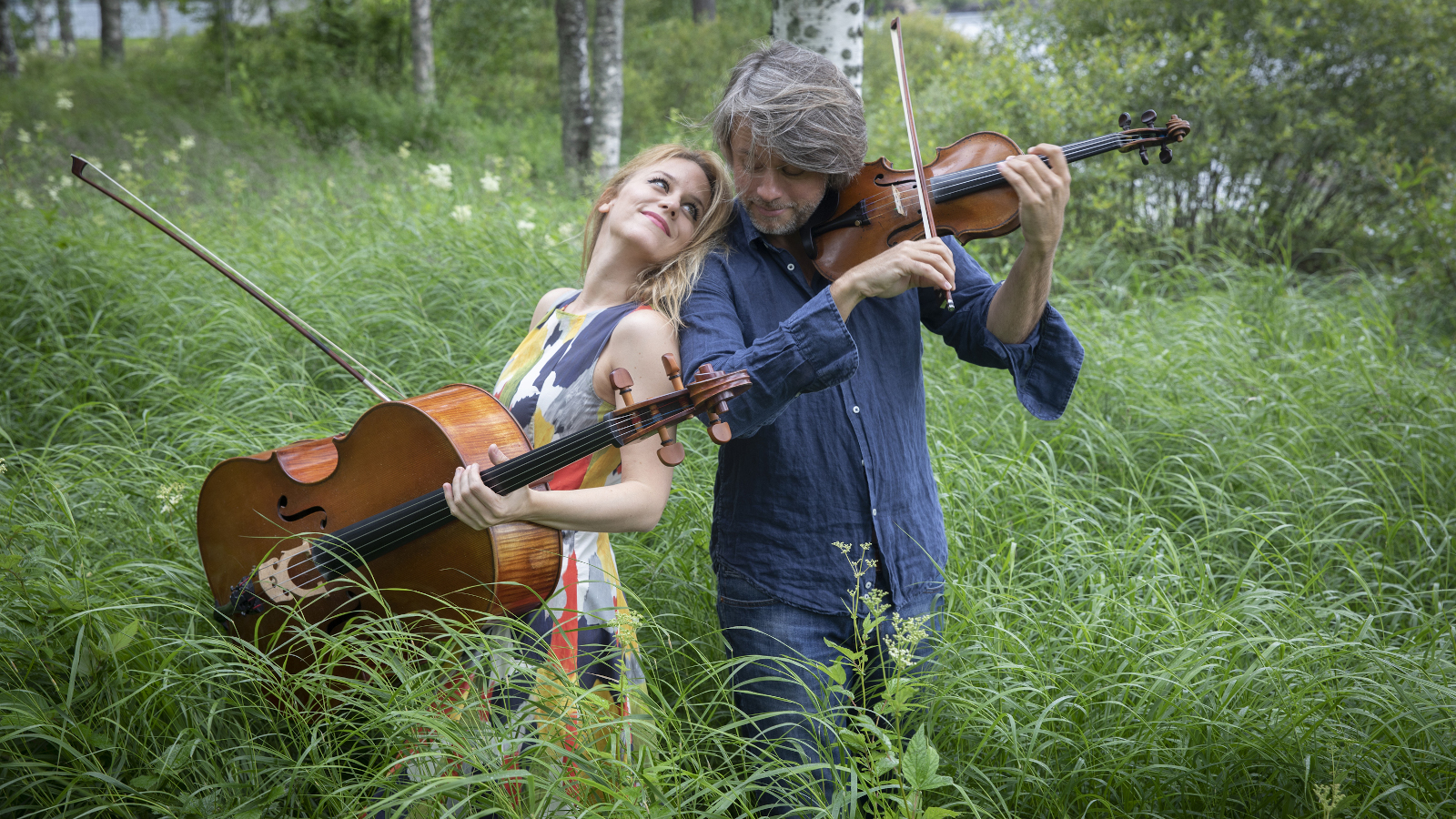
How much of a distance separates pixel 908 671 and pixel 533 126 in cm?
1061

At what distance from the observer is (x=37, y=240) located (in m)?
4.11

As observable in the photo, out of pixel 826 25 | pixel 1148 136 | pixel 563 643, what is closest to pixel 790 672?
pixel 563 643

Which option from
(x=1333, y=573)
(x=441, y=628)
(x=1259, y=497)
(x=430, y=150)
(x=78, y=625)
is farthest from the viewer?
(x=430, y=150)

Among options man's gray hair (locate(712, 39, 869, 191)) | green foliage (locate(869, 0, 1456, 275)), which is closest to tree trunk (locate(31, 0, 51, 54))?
green foliage (locate(869, 0, 1456, 275))

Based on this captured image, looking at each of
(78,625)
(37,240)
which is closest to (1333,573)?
(78,625)

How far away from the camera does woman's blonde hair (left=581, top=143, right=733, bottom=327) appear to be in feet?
5.53

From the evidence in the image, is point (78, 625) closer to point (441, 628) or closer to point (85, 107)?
point (441, 628)

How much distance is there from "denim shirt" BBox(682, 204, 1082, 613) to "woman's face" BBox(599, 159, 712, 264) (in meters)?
0.12

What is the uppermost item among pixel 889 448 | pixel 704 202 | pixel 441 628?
pixel 704 202

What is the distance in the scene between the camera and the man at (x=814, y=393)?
1.61m

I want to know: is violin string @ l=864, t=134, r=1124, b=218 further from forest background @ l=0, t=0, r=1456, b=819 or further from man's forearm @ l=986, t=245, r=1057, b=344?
forest background @ l=0, t=0, r=1456, b=819

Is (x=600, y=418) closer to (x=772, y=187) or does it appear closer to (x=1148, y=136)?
(x=772, y=187)

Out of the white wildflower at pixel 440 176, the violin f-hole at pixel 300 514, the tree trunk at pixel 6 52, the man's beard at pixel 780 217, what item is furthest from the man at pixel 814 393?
the tree trunk at pixel 6 52

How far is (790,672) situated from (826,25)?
3088 millimetres
